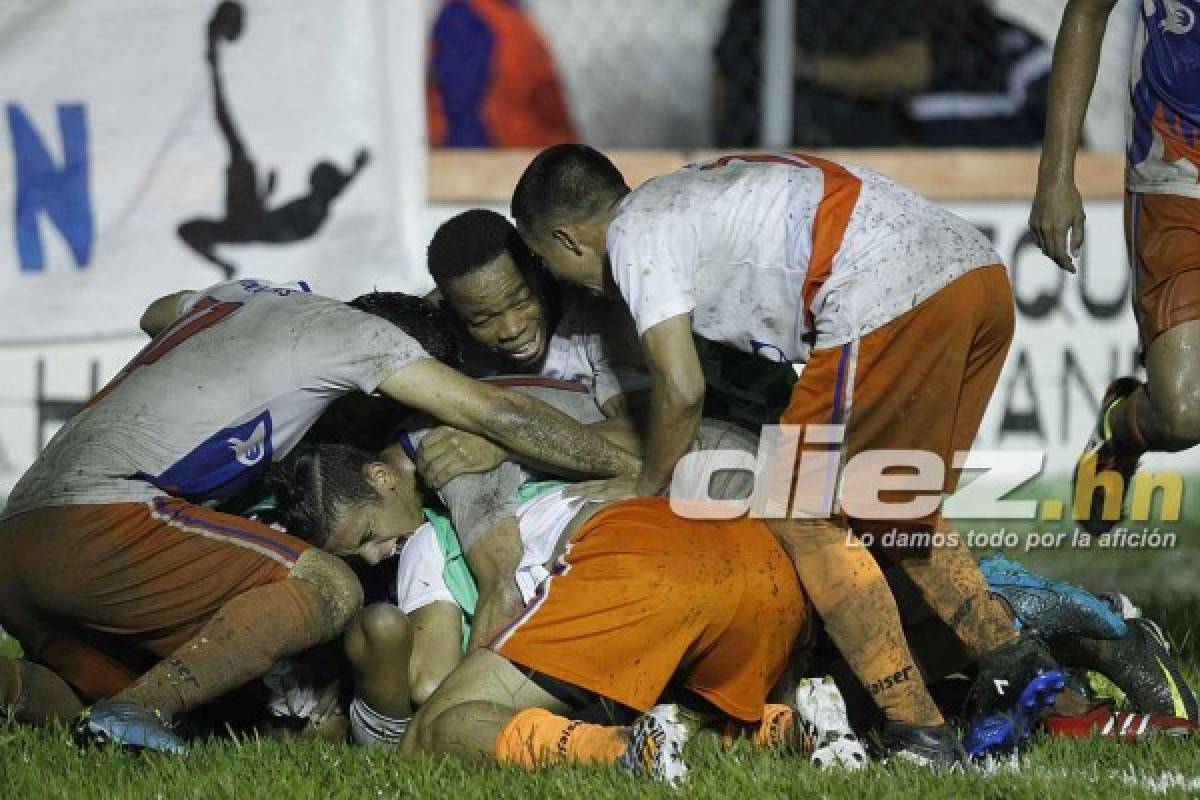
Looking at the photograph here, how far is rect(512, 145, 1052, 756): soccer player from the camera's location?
14.5ft

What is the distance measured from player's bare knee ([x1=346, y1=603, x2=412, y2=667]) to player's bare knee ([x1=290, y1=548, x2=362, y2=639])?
0.08 metres

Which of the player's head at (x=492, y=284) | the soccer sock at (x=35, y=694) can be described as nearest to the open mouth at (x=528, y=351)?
the player's head at (x=492, y=284)

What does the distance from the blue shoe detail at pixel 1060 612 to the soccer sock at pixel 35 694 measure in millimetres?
2320

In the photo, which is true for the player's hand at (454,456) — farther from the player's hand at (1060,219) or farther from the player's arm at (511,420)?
the player's hand at (1060,219)

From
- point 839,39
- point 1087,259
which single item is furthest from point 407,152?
point 1087,259

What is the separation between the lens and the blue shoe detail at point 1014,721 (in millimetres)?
4195

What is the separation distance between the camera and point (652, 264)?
458 centimetres

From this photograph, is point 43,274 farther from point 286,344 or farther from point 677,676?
point 677,676

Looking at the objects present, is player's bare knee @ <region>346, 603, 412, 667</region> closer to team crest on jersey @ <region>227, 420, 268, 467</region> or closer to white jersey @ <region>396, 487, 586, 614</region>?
white jersey @ <region>396, 487, 586, 614</region>

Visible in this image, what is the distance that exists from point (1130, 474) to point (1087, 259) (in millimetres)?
2544

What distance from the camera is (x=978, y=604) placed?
454 centimetres

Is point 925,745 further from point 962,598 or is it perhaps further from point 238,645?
point 238,645

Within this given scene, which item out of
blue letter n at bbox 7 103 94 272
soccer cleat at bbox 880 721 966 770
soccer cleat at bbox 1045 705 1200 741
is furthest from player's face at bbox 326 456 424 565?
blue letter n at bbox 7 103 94 272

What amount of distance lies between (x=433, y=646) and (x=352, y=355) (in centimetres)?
75
